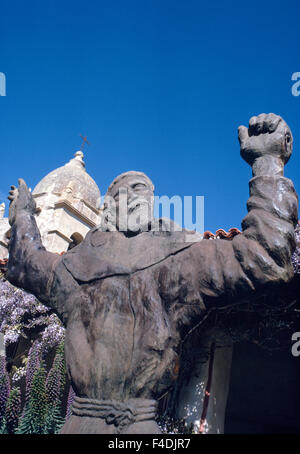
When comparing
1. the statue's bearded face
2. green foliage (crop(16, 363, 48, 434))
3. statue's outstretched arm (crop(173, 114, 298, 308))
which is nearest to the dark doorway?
green foliage (crop(16, 363, 48, 434))

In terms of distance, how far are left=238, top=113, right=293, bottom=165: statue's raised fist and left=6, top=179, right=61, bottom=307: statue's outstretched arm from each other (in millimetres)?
1440

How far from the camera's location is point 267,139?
210cm

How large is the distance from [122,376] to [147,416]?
0.75 ft

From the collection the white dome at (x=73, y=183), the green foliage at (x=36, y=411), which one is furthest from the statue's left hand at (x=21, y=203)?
the white dome at (x=73, y=183)

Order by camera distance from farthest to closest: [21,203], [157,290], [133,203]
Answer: [21,203], [133,203], [157,290]

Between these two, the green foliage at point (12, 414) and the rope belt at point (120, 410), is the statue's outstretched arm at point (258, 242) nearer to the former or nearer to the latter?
the rope belt at point (120, 410)

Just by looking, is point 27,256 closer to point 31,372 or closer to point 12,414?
point 12,414

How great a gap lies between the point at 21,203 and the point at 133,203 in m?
0.92

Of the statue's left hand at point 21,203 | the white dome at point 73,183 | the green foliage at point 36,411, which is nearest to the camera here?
the statue's left hand at point 21,203

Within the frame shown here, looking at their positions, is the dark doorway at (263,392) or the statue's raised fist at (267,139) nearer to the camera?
the statue's raised fist at (267,139)

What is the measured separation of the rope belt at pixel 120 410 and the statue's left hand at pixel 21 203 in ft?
4.81

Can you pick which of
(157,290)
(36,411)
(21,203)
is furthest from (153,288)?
(36,411)

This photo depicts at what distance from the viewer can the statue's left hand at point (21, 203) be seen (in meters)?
2.80
